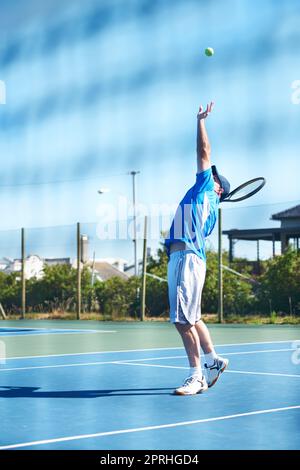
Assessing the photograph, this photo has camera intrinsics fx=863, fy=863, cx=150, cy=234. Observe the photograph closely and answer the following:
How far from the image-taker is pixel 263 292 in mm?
20703

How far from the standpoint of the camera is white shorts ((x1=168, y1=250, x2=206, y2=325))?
6.04 meters

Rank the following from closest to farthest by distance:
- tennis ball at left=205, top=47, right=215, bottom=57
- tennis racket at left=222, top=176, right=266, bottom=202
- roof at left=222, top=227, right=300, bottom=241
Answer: tennis racket at left=222, top=176, right=266, bottom=202, tennis ball at left=205, top=47, right=215, bottom=57, roof at left=222, top=227, right=300, bottom=241

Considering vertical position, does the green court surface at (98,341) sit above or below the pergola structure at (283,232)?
below

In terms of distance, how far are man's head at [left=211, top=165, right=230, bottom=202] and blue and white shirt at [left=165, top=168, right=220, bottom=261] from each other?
0.20 m

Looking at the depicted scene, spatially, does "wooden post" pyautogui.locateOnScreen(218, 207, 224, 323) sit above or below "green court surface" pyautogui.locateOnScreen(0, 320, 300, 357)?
above

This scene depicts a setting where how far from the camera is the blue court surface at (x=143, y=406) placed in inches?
170

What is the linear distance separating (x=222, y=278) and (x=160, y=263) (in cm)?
291

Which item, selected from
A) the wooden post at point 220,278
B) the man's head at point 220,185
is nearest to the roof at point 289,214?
the wooden post at point 220,278

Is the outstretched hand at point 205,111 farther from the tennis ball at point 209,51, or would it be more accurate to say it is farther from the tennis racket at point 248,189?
the tennis ball at point 209,51

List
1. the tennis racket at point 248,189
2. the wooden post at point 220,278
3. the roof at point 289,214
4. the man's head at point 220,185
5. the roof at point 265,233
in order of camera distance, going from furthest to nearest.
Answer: the roof at point 289,214, the roof at point 265,233, the wooden post at point 220,278, the tennis racket at point 248,189, the man's head at point 220,185

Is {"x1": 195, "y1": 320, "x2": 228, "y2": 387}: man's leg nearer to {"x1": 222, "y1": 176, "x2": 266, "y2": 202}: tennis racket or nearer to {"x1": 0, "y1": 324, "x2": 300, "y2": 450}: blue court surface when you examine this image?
{"x1": 0, "y1": 324, "x2": 300, "y2": 450}: blue court surface

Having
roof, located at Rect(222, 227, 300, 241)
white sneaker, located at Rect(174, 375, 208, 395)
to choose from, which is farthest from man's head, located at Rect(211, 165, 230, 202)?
roof, located at Rect(222, 227, 300, 241)
